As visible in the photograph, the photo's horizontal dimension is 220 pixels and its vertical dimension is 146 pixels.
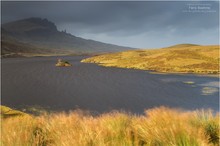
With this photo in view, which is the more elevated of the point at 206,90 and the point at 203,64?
the point at 203,64

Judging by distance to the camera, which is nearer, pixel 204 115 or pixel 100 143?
pixel 100 143

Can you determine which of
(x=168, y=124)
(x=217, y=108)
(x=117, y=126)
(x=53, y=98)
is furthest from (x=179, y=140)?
(x=53, y=98)

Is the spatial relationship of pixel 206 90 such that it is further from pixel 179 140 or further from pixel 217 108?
pixel 179 140

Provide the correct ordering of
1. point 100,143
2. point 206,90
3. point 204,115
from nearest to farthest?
1. point 100,143
2. point 204,115
3. point 206,90

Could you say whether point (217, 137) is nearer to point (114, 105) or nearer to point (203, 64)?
point (114, 105)

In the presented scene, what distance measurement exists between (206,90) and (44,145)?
90.7ft

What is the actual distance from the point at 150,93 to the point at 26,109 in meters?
14.3

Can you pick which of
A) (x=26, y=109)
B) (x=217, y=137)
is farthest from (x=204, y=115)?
(x=26, y=109)

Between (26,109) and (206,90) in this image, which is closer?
(26,109)

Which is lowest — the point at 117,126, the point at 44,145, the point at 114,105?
the point at 114,105

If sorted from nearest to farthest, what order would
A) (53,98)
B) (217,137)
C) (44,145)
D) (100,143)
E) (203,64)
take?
(100,143)
(44,145)
(217,137)
(53,98)
(203,64)

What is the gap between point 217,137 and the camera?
5.24 m

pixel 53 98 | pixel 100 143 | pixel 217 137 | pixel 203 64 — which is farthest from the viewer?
pixel 203 64

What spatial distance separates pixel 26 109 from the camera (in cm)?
2128
